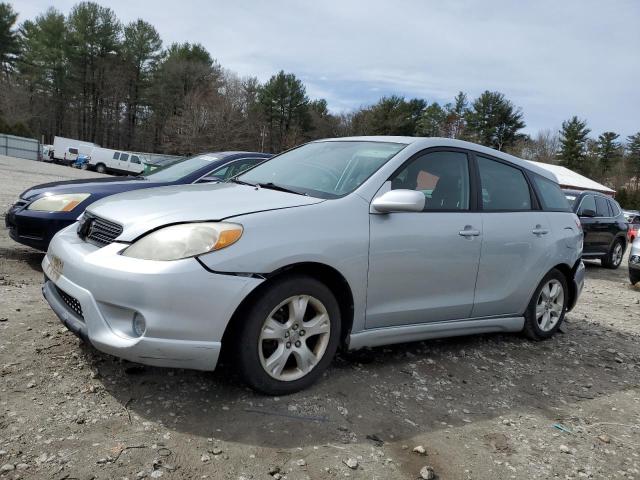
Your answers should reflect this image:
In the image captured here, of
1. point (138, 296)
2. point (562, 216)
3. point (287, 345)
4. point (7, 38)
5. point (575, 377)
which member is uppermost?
point (7, 38)

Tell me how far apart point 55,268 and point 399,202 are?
2.17m

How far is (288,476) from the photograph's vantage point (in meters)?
2.38

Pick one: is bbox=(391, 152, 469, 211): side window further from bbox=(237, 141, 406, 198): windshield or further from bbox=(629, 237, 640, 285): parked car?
bbox=(629, 237, 640, 285): parked car

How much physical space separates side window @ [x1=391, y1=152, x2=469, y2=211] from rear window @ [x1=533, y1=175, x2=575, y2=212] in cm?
117

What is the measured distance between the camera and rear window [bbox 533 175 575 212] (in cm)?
491

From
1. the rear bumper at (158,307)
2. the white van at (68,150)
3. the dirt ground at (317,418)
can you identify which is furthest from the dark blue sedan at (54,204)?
the white van at (68,150)

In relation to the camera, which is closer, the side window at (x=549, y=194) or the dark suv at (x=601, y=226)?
the side window at (x=549, y=194)

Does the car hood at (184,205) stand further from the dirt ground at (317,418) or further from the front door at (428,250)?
the dirt ground at (317,418)

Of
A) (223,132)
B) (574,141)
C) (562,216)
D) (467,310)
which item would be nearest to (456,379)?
(467,310)

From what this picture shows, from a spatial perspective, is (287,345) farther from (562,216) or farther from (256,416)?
(562,216)

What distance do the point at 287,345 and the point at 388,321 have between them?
80cm

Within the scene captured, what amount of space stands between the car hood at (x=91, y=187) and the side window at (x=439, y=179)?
3.41 meters

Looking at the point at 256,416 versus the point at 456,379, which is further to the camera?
the point at 456,379

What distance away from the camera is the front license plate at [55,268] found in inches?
123
